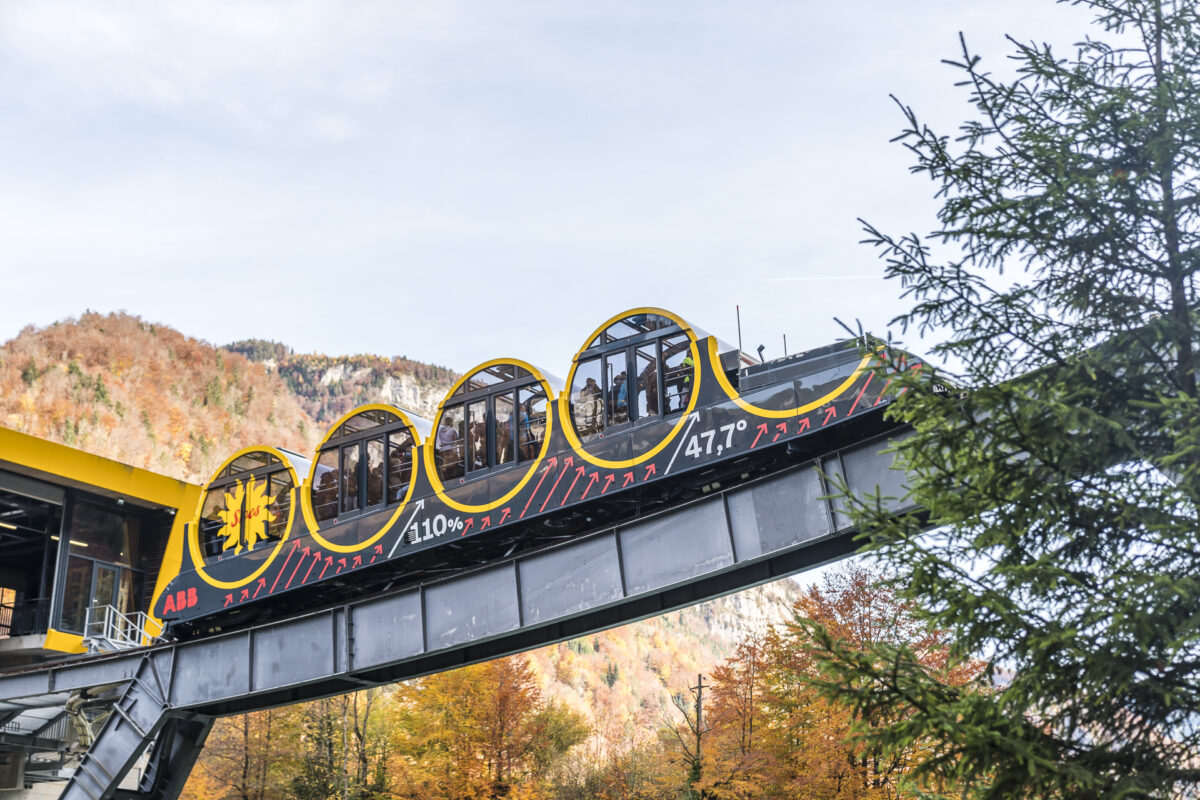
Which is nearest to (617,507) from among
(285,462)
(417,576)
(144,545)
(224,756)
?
(417,576)

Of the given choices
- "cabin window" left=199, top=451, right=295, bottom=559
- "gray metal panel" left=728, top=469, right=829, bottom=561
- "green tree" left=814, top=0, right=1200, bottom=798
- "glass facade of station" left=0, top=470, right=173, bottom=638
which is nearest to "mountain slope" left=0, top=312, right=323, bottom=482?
"glass facade of station" left=0, top=470, right=173, bottom=638

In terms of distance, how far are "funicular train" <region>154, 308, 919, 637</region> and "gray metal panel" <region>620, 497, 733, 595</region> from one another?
2.27 ft

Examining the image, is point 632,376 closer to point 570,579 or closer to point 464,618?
point 570,579

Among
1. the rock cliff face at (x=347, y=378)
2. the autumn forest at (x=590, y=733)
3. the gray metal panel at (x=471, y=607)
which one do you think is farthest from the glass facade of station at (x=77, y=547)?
the rock cliff face at (x=347, y=378)

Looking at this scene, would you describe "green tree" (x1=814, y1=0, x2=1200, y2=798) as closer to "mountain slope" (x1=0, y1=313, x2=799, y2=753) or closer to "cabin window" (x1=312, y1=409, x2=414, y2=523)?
"cabin window" (x1=312, y1=409, x2=414, y2=523)

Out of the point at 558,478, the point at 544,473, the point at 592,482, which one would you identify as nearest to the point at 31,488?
the point at 544,473

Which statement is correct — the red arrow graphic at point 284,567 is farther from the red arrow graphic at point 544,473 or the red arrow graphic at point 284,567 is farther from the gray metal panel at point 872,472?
the gray metal panel at point 872,472

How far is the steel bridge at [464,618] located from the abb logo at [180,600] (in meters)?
1.11

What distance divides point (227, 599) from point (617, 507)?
8.63 m

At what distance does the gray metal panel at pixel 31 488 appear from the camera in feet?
93.6

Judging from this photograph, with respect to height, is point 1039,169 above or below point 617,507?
below

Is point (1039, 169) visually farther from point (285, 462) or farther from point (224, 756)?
point (224, 756)

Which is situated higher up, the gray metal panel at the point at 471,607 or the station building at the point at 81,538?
the station building at the point at 81,538

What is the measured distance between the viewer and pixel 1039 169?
834cm
